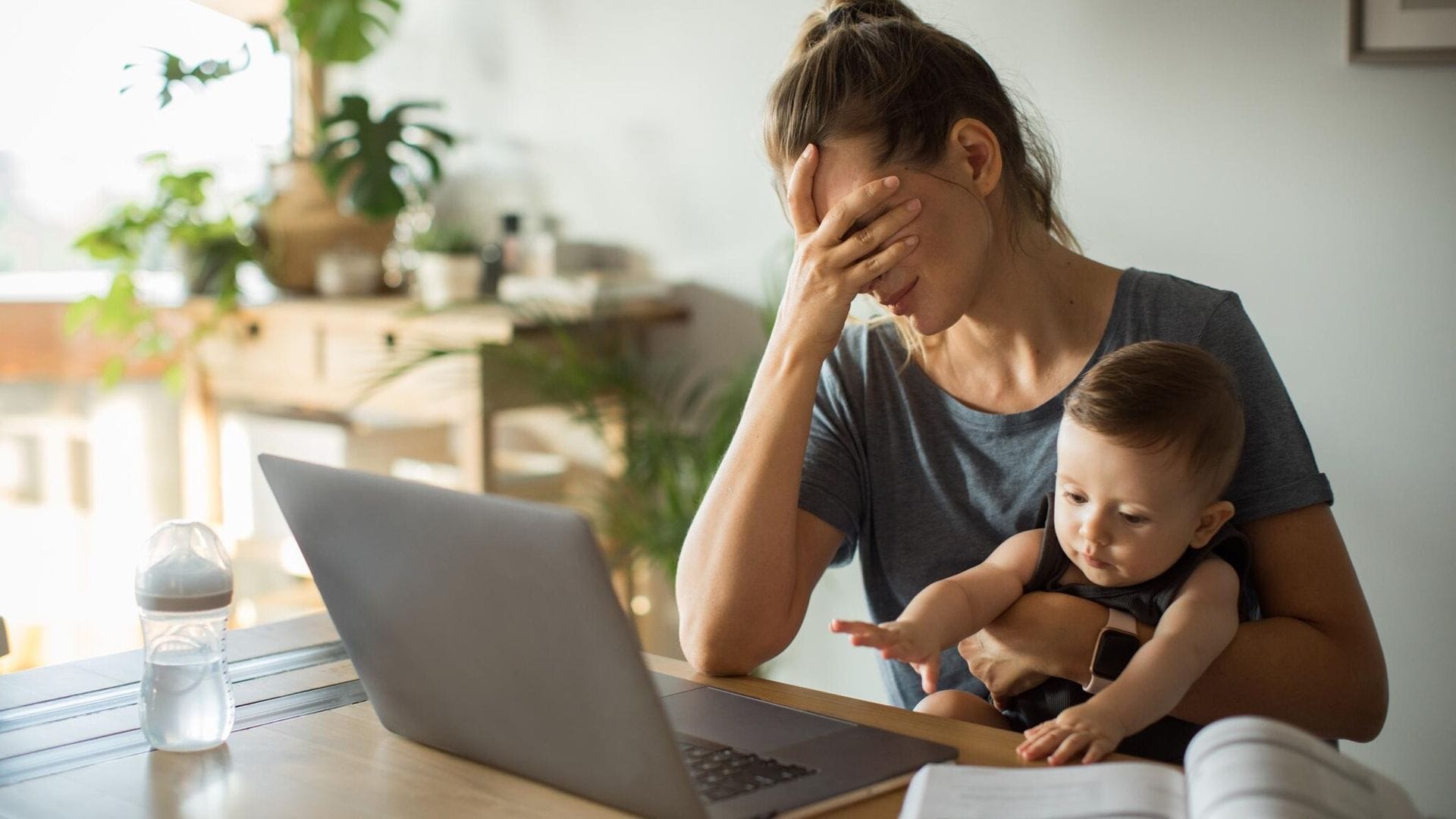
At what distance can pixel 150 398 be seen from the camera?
3.80m

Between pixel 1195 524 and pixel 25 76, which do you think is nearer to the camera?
pixel 1195 524

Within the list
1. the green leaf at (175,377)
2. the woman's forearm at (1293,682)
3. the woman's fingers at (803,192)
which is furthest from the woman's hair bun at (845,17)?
the green leaf at (175,377)

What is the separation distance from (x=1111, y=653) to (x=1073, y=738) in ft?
0.72

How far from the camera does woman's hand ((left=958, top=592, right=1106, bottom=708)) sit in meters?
1.21

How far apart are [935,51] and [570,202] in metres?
1.92

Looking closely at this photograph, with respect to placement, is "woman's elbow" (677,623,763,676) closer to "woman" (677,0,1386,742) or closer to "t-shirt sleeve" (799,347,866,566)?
"woman" (677,0,1386,742)

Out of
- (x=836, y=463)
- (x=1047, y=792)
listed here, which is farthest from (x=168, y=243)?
(x=1047, y=792)

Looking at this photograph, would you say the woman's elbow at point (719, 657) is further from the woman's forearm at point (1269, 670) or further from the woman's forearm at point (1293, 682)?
the woman's forearm at point (1293, 682)

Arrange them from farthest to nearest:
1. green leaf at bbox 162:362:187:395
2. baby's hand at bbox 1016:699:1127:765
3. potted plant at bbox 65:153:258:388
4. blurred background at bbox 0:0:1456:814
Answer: green leaf at bbox 162:362:187:395
potted plant at bbox 65:153:258:388
blurred background at bbox 0:0:1456:814
baby's hand at bbox 1016:699:1127:765

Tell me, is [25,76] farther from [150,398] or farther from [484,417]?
[484,417]

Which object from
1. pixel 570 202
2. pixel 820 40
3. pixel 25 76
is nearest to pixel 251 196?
pixel 25 76

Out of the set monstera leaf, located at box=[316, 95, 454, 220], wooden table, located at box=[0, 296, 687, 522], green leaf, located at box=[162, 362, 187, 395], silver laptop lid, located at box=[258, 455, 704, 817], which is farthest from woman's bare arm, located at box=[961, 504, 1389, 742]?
green leaf, located at box=[162, 362, 187, 395]

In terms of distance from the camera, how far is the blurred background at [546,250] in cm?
207

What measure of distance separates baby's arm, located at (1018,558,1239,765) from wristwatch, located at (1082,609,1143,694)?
0.03m
